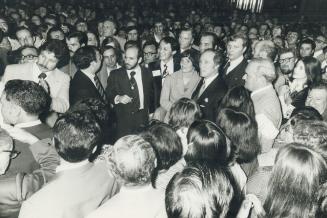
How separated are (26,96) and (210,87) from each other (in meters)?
2.07

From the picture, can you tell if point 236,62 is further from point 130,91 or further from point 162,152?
point 162,152

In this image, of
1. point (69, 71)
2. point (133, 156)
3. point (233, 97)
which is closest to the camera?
point (133, 156)

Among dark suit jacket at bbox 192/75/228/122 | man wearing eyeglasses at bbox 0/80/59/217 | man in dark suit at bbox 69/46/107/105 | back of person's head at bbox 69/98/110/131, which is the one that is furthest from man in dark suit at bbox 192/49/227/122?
man wearing eyeglasses at bbox 0/80/59/217

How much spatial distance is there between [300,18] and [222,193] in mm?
14805

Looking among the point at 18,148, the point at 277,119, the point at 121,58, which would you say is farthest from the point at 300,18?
the point at 18,148

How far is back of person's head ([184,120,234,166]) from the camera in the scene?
222 centimetres

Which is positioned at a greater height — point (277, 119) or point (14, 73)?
point (14, 73)

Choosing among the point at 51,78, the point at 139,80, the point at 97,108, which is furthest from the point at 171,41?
the point at 97,108

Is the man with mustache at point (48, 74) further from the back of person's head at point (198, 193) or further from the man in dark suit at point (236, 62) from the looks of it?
the back of person's head at point (198, 193)

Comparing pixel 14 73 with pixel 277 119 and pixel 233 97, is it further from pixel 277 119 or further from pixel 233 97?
pixel 277 119

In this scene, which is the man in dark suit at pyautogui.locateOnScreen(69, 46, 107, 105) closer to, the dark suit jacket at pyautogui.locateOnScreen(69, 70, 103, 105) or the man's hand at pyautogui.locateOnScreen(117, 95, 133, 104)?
the dark suit jacket at pyautogui.locateOnScreen(69, 70, 103, 105)

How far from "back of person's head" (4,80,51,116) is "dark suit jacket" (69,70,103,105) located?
4.48ft

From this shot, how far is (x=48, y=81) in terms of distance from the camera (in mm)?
3836

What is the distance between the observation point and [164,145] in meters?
2.35
